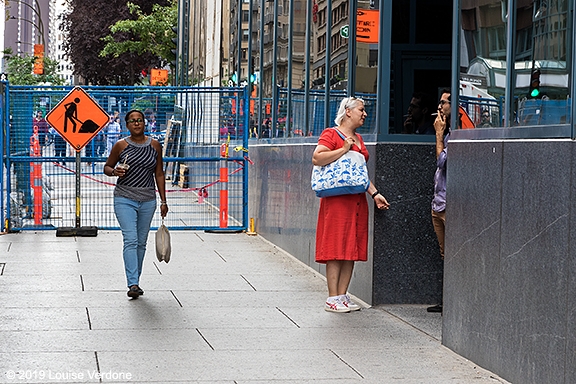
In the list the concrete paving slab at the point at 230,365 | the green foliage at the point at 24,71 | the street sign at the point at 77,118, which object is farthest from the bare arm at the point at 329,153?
the green foliage at the point at 24,71

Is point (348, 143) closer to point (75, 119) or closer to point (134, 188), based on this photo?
point (134, 188)

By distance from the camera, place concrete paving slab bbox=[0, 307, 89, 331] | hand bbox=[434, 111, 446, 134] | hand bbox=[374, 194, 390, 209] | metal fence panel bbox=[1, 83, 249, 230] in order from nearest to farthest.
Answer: concrete paving slab bbox=[0, 307, 89, 331] < hand bbox=[434, 111, 446, 134] < hand bbox=[374, 194, 390, 209] < metal fence panel bbox=[1, 83, 249, 230]

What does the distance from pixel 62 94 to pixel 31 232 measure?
6.71 feet

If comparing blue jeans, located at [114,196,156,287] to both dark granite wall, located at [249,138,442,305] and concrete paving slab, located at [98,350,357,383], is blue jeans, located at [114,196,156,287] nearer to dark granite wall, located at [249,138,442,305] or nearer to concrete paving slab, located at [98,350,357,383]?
dark granite wall, located at [249,138,442,305]

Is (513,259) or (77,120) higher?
(77,120)

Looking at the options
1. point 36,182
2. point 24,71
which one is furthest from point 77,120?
point 24,71

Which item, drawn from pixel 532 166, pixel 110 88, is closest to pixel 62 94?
pixel 110 88

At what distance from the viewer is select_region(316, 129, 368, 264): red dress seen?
9.13 metres

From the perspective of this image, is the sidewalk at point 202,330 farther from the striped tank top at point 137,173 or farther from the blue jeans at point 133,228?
the striped tank top at point 137,173

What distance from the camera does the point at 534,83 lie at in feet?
21.0

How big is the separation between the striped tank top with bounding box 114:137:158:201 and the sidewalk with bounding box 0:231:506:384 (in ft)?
3.02

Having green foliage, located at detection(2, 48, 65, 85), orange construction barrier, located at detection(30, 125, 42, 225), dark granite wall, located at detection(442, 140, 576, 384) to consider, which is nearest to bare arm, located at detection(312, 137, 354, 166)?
dark granite wall, located at detection(442, 140, 576, 384)

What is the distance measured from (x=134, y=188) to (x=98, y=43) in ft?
137

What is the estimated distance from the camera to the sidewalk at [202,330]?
22.3ft
